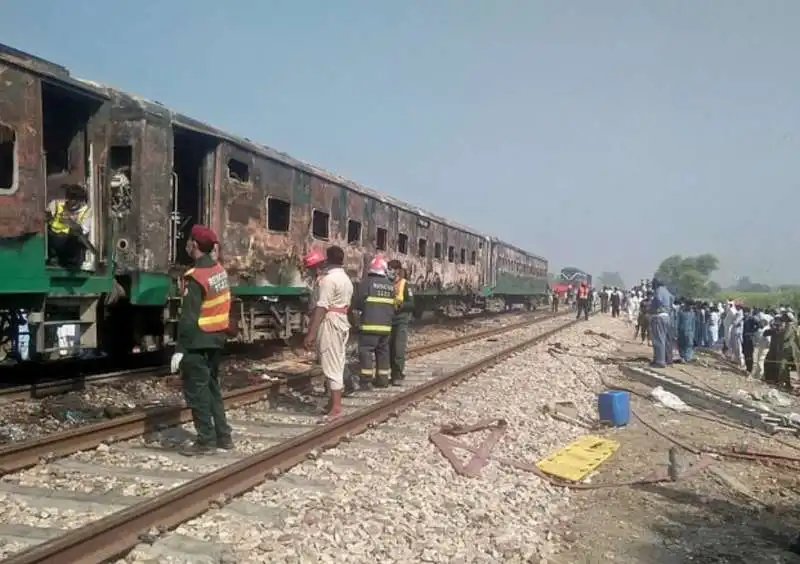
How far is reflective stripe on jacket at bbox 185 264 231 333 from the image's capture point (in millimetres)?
5531

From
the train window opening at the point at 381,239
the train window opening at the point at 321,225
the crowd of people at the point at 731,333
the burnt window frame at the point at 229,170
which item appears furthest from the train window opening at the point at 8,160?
the crowd of people at the point at 731,333

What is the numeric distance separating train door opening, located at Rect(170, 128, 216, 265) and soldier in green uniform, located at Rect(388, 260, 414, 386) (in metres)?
2.64

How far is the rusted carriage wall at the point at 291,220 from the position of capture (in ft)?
32.7

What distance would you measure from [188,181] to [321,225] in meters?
2.93

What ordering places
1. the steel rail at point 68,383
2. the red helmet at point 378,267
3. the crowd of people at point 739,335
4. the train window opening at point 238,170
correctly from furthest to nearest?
the crowd of people at point 739,335
the train window opening at point 238,170
the red helmet at point 378,267
the steel rail at point 68,383

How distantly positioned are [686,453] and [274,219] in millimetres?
6891

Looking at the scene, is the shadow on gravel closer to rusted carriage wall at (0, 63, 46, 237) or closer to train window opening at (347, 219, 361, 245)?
rusted carriage wall at (0, 63, 46, 237)

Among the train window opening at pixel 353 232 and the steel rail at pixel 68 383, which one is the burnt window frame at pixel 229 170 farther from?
the train window opening at pixel 353 232

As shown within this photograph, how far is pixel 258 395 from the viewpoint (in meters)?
8.20

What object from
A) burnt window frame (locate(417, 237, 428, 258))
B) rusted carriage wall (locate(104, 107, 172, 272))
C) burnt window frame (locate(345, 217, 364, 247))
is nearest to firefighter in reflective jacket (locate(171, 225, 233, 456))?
rusted carriage wall (locate(104, 107, 172, 272))

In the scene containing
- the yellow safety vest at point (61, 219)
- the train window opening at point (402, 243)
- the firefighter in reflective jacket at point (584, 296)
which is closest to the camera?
the yellow safety vest at point (61, 219)

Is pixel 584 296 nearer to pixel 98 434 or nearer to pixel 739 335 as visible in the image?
pixel 739 335

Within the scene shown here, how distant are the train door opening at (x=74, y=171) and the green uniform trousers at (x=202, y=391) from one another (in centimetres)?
255

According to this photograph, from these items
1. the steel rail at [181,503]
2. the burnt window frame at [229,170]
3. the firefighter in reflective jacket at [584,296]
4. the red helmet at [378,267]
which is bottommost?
the steel rail at [181,503]
